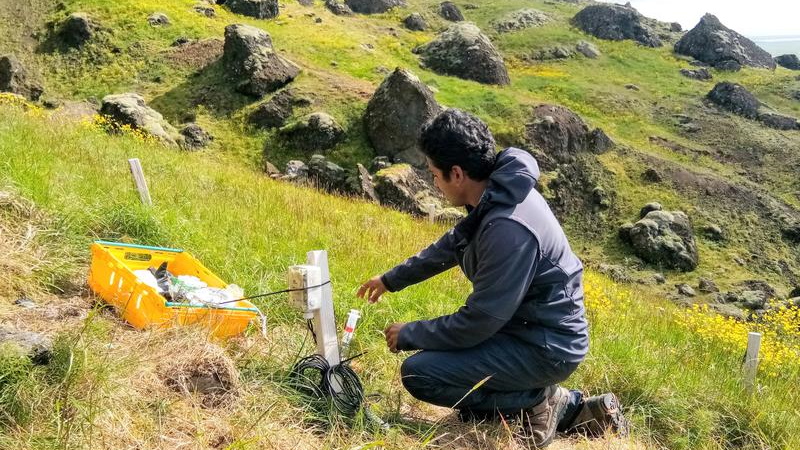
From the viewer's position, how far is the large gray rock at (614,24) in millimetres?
55562

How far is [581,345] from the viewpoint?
10.8 feet

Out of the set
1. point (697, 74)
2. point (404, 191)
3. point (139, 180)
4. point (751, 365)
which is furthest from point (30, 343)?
point (697, 74)

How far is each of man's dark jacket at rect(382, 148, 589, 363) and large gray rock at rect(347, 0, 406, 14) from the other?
2073 inches

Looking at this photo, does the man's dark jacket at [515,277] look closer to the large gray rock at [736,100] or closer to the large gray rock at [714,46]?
the large gray rock at [736,100]

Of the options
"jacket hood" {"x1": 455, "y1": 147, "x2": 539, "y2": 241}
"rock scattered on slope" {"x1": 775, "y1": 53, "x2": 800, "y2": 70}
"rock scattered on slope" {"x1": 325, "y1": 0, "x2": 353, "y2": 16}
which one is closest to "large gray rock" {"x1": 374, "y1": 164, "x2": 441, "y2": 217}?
"jacket hood" {"x1": 455, "y1": 147, "x2": 539, "y2": 241}

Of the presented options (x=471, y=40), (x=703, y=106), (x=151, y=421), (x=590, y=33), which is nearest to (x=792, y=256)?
(x=703, y=106)

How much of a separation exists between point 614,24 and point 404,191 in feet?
148

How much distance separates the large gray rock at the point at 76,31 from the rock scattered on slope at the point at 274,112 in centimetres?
964

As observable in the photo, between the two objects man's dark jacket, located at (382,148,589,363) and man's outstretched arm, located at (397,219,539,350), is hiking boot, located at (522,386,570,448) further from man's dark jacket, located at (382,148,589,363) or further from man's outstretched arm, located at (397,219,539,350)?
man's outstretched arm, located at (397,219,539,350)

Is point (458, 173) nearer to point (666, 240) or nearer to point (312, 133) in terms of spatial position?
point (312, 133)

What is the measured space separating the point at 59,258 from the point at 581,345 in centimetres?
358

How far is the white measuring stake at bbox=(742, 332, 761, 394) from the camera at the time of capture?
453 cm

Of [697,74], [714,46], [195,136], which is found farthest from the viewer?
[714,46]

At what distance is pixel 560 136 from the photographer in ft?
93.5
